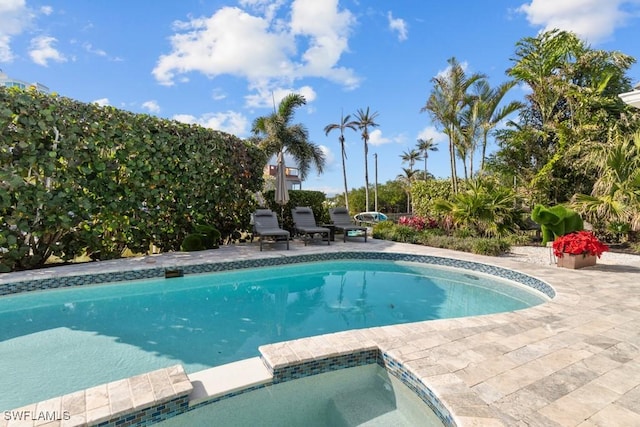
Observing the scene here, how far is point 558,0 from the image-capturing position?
9.82 metres

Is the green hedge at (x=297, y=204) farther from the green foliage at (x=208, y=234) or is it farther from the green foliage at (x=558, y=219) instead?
the green foliage at (x=558, y=219)

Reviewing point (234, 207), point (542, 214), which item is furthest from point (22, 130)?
point (542, 214)

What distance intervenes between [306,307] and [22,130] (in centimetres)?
617

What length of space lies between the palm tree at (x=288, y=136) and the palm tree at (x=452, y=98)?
736 cm

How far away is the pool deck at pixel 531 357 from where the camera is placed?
7.18 ft

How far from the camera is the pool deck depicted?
7.18 feet

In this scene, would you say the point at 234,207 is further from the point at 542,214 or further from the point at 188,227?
the point at 542,214

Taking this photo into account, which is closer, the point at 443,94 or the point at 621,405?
the point at 621,405

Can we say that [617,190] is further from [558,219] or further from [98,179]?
[98,179]

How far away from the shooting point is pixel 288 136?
64.4 ft

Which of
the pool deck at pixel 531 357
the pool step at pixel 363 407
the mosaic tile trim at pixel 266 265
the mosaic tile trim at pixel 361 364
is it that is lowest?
the pool step at pixel 363 407

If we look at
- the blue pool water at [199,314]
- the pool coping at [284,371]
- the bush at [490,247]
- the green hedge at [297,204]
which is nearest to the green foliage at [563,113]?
the bush at [490,247]

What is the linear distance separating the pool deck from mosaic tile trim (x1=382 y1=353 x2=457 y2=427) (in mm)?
53

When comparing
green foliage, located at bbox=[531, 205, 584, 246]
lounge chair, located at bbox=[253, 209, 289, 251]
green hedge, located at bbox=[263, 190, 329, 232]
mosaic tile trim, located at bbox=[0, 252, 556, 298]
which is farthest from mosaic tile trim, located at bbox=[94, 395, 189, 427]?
green hedge, located at bbox=[263, 190, 329, 232]
